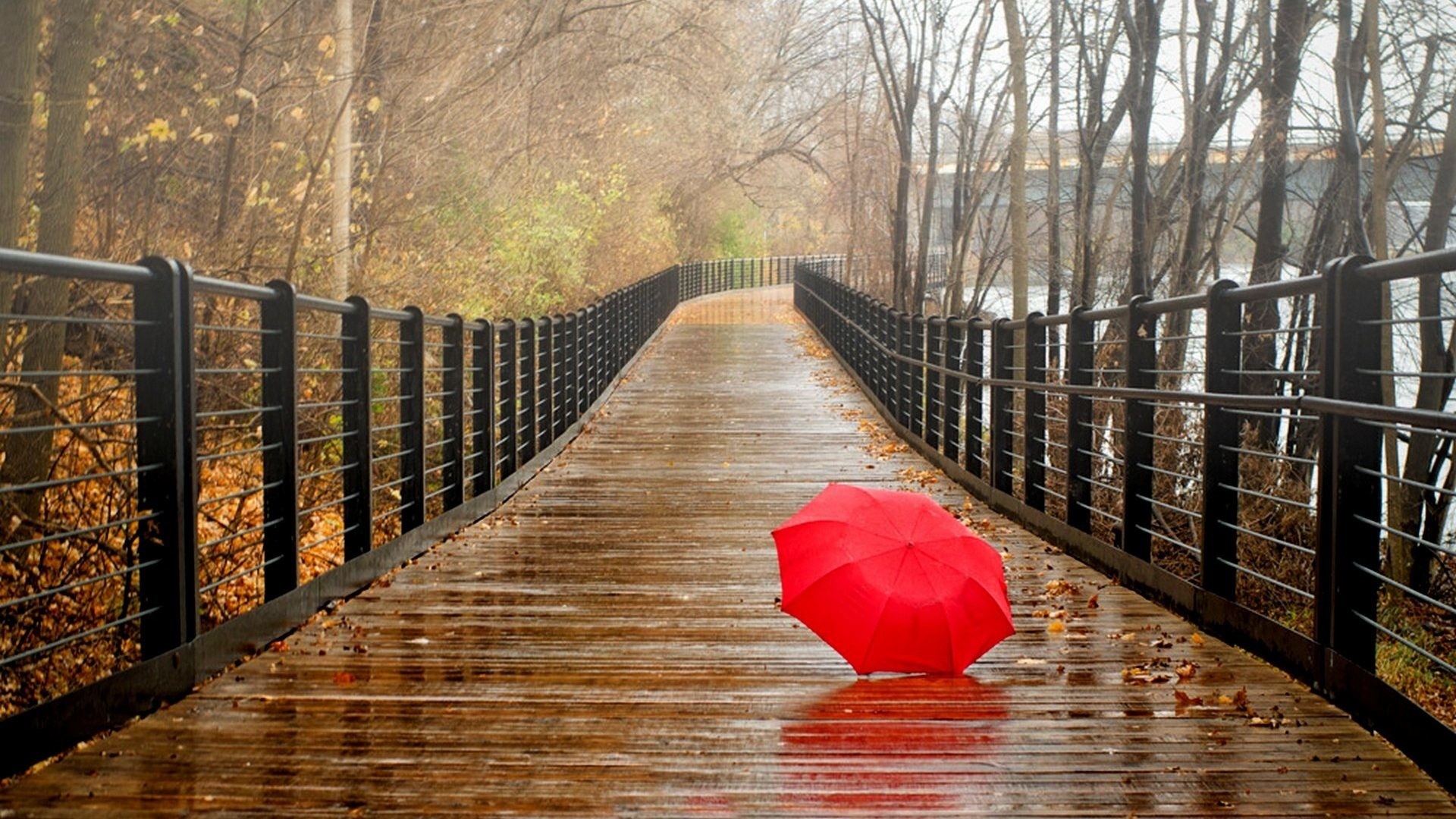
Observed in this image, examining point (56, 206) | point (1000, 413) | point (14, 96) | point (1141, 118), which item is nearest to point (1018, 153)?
point (1141, 118)

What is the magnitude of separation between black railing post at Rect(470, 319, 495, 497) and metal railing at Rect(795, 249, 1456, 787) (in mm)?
3632

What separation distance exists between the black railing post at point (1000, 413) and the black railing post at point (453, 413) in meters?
3.81

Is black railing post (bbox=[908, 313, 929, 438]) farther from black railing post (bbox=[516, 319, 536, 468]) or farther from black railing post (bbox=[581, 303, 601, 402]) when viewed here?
black railing post (bbox=[516, 319, 536, 468])

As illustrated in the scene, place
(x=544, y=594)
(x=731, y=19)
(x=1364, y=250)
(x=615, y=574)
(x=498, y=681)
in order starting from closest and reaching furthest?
(x=498, y=681), (x=544, y=594), (x=615, y=574), (x=1364, y=250), (x=731, y=19)

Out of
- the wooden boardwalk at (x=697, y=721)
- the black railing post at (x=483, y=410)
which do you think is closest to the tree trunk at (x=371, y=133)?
the black railing post at (x=483, y=410)

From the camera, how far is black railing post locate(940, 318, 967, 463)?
514 inches

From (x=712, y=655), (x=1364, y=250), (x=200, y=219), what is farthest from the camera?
(x=1364, y=250)

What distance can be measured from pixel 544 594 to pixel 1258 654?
3.34 m

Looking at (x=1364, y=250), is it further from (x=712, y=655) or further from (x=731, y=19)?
(x=731, y=19)

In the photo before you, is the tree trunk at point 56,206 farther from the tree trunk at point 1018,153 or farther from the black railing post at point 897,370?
the tree trunk at point 1018,153

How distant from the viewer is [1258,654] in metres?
5.61

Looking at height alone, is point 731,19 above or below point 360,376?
above

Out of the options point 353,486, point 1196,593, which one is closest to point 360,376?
point 353,486

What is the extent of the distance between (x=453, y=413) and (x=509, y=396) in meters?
2.44
